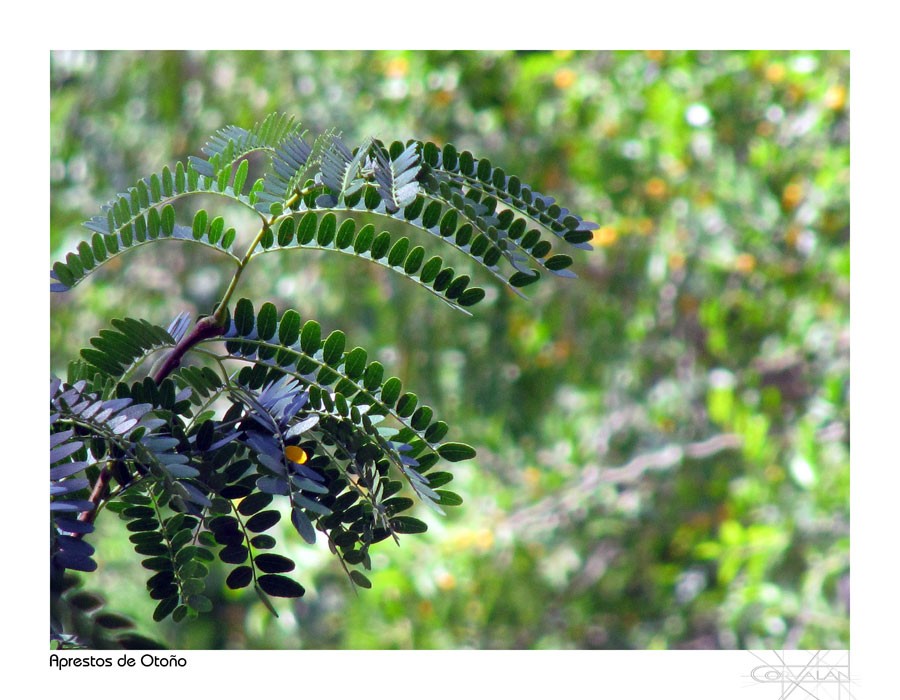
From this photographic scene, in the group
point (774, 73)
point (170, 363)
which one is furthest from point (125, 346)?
point (774, 73)

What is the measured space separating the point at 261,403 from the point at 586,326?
1776mm

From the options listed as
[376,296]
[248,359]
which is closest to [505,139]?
[376,296]

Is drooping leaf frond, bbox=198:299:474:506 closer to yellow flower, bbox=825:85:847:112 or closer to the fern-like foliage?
the fern-like foliage

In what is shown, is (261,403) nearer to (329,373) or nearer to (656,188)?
(329,373)

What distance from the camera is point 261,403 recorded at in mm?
508

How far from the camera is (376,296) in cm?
219

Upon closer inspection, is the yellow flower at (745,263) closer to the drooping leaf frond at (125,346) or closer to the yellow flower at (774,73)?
the yellow flower at (774,73)

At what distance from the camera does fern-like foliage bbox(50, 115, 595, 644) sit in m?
0.49

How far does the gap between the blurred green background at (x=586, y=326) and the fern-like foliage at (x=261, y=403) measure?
4.69 feet

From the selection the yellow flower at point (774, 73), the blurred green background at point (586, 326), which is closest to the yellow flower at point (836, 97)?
the blurred green background at point (586, 326)
